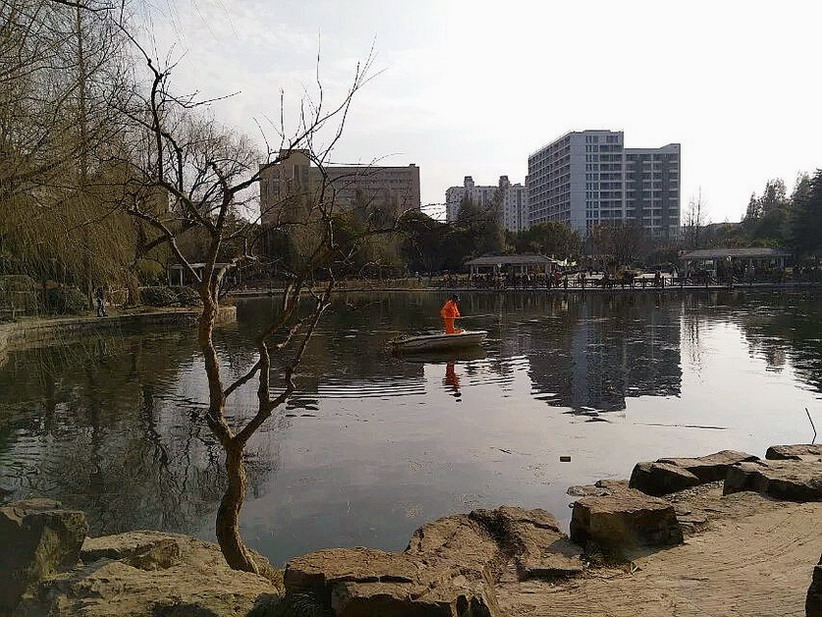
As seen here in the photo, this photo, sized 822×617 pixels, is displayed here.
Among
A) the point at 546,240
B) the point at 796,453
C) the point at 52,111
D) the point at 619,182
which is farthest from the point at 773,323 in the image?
the point at 619,182

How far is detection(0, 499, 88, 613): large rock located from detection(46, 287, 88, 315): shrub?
1499 cm

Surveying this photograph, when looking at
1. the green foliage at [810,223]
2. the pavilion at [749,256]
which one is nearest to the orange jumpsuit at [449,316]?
the pavilion at [749,256]

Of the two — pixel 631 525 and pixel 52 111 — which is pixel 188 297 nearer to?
pixel 52 111

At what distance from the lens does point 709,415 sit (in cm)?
1124

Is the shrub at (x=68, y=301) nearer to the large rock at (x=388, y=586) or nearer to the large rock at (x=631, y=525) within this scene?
the large rock at (x=631, y=525)

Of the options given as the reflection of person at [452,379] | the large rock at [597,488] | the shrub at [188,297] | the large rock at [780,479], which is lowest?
the large rock at [597,488]

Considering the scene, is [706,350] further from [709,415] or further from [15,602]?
[15,602]

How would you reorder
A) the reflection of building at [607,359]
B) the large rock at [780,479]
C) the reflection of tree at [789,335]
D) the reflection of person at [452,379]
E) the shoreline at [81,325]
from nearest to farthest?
the large rock at [780,479]
the shoreline at [81,325]
the reflection of building at [607,359]
the reflection of person at [452,379]
the reflection of tree at [789,335]

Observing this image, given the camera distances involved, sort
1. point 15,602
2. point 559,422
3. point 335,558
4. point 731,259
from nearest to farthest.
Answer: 1. point 15,602
2. point 335,558
3. point 559,422
4. point 731,259

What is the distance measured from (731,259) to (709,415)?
147 feet

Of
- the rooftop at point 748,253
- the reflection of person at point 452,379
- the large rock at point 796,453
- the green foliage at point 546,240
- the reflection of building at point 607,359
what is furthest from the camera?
the green foliage at point 546,240

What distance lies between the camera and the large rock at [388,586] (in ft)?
10.7

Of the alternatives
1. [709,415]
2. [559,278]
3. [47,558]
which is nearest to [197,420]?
[47,558]

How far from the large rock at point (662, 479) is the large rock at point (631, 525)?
5.25ft
